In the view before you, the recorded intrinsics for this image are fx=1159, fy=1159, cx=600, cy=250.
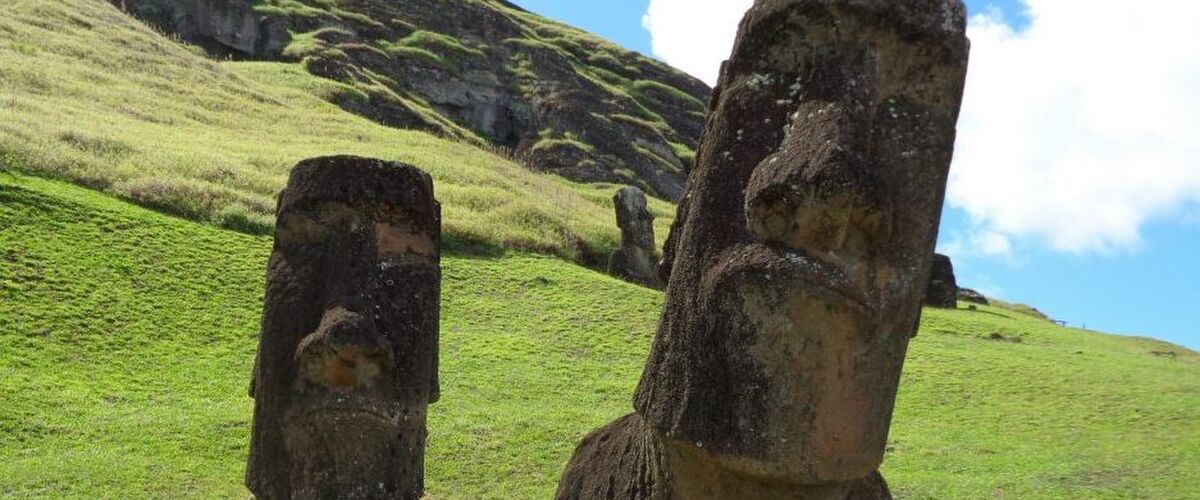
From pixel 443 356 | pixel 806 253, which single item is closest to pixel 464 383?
pixel 443 356

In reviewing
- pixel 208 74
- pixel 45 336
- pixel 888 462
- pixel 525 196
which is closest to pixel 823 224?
pixel 888 462

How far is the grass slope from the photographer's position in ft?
40.8

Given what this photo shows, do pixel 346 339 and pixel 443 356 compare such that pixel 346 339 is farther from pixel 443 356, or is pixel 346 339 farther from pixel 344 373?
pixel 443 356

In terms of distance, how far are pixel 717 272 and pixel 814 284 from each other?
33cm

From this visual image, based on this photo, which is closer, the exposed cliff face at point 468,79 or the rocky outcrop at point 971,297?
the rocky outcrop at point 971,297

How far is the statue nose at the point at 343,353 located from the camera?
19.9ft

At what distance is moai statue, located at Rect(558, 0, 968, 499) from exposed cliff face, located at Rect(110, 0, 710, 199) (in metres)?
47.8

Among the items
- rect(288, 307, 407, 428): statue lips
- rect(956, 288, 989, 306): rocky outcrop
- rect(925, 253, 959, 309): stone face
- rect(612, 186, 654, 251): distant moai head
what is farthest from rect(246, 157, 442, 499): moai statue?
rect(956, 288, 989, 306): rocky outcrop

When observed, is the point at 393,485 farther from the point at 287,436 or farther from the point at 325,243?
the point at 325,243

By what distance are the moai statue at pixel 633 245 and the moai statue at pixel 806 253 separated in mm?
23776

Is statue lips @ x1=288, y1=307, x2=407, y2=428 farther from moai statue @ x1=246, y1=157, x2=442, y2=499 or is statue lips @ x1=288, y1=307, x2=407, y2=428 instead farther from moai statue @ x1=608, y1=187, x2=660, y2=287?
moai statue @ x1=608, y1=187, x2=660, y2=287

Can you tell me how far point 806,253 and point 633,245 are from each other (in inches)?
965

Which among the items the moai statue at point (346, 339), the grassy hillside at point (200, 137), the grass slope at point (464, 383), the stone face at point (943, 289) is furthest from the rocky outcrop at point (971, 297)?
the moai statue at point (346, 339)

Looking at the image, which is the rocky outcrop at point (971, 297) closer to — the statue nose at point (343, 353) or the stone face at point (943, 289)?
the stone face at point (943, 289)
